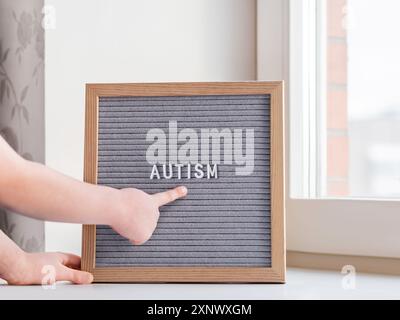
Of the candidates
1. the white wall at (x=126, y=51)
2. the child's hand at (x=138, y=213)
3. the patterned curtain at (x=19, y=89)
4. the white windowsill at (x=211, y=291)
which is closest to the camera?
the white windowsill at (x=211, y=291)

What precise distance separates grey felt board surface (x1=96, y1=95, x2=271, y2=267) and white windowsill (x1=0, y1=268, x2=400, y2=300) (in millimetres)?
52

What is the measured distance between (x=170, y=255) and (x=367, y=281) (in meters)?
0.33

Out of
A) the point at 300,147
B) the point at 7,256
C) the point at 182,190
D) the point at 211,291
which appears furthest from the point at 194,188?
the point at 300,147

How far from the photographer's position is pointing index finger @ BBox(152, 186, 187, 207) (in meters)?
1.13

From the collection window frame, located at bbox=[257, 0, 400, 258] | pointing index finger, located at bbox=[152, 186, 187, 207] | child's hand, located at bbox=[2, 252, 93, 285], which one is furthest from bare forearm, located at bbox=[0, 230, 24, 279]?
window frame, located at bbox=[257, 0, 400, 258]

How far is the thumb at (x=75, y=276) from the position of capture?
3.65 feet

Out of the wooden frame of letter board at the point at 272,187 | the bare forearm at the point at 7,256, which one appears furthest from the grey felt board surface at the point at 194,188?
the bare forearm at the point at 7,256

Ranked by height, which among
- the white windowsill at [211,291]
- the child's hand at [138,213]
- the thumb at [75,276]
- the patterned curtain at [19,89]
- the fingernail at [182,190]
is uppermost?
the patterned curtain at [19,89]

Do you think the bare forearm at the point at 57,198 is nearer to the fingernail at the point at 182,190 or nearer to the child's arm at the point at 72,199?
the child's arm at the point at 72,199

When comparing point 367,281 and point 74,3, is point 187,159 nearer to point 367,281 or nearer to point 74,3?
point 367,281

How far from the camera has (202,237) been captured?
1144mm

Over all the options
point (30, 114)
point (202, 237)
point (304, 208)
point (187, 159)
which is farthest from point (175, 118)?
point (304, 208)

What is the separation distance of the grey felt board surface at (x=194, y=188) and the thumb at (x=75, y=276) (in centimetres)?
3

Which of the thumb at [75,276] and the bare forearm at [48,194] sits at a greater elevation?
the bare forearm at [48,194]
